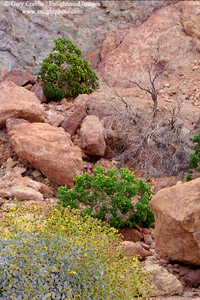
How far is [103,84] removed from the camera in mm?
9953

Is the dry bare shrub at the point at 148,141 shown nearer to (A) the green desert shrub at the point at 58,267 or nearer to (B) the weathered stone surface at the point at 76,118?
(B) the weathered stone surface at the point at 76,118

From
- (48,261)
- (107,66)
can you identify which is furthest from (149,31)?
(48,261)

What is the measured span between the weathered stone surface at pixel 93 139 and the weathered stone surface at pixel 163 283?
3.42 meters

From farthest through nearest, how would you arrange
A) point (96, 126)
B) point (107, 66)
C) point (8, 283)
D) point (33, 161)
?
point (107, 66) < point (96, 126) < point (33, 161) < point (8, 283)

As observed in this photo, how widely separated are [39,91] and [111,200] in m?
4.14

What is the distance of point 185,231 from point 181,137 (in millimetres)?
3716

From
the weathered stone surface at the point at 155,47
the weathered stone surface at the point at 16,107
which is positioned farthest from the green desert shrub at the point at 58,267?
the weathered stone surface at the point at 155,47

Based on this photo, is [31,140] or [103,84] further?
[103,84]

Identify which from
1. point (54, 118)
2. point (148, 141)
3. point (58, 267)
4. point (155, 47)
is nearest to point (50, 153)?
point (54, 118)

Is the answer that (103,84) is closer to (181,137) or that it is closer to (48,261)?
(181,137)

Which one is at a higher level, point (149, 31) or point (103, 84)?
point (149, 31)

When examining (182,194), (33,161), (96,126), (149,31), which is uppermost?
(149,31)

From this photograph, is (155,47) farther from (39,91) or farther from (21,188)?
(21,188)

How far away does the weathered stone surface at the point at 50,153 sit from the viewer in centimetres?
704
